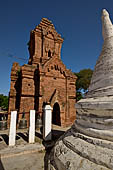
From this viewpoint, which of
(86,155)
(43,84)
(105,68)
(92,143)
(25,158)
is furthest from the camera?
(43,84)

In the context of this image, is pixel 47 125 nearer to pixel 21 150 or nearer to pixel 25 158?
pixel 21 150

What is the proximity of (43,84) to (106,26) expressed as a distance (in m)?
7.84

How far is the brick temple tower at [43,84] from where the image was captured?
10203 millimetres

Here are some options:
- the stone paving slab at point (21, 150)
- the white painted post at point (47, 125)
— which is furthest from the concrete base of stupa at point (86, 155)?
the white painted post at point (47, 125)

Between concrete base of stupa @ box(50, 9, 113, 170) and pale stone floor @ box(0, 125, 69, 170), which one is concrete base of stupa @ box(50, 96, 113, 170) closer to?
concrete base of stupa @ box(50, 9, 113, 170)

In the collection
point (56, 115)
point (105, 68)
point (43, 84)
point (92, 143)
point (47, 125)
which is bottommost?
point (56, 115)

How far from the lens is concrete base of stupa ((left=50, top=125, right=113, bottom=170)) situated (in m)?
1.90

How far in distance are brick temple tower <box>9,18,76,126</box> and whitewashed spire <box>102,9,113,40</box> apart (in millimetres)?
7106

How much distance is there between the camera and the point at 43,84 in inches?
421

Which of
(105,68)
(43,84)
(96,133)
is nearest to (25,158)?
(96,133)

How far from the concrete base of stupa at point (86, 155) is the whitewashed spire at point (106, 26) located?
3436 millimetres

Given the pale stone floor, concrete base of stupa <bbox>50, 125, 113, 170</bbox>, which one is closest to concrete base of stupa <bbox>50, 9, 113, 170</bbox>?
concrete base of stupa <bbox>50, 125, 113, 170</bbox>

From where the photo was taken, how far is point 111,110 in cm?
238

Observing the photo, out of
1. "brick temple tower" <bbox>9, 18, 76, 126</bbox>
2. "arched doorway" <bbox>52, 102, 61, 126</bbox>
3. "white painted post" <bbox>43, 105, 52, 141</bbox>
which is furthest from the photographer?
"arched doorway" <bbox>52, 102, 61, 126</bbox>
